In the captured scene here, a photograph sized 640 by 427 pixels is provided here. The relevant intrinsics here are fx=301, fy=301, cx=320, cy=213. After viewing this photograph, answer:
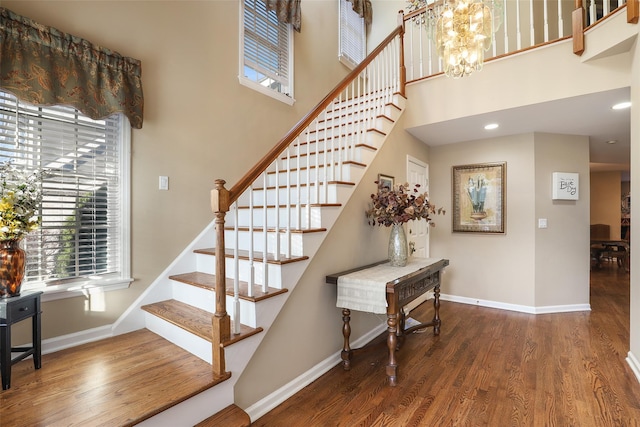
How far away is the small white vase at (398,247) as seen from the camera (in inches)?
111

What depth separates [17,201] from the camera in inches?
67.1

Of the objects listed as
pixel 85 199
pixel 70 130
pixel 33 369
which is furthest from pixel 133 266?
pixel 70 130

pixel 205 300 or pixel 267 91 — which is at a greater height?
pixel 267 91

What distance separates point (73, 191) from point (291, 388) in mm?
2096

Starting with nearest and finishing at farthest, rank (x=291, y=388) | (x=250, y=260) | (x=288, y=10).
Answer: (x=250, y=260)
(x=291, y=388)
(x=288, y=10)

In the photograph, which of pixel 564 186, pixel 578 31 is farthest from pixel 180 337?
pixel 564 186

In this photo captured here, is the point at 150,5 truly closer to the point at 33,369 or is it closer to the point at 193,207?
the point at 193,207

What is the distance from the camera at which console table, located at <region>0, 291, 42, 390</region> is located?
1582 millimetres

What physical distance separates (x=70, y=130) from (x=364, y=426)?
9.15 ft

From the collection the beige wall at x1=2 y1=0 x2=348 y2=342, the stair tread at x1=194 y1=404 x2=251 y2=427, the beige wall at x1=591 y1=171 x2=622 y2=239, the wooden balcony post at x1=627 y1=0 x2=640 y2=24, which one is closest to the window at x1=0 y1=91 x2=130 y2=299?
the beige wall at x1=2 y1=0 x2=348 y2=342

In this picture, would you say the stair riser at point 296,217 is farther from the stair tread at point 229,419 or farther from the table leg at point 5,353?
the table leg at point 5,353

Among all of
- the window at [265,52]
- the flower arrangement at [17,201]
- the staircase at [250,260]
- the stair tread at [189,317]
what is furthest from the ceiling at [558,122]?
the flower arrangement at [17,201]

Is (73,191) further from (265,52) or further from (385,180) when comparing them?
(385,180)

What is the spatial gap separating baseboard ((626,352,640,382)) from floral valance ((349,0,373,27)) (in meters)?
5.42
